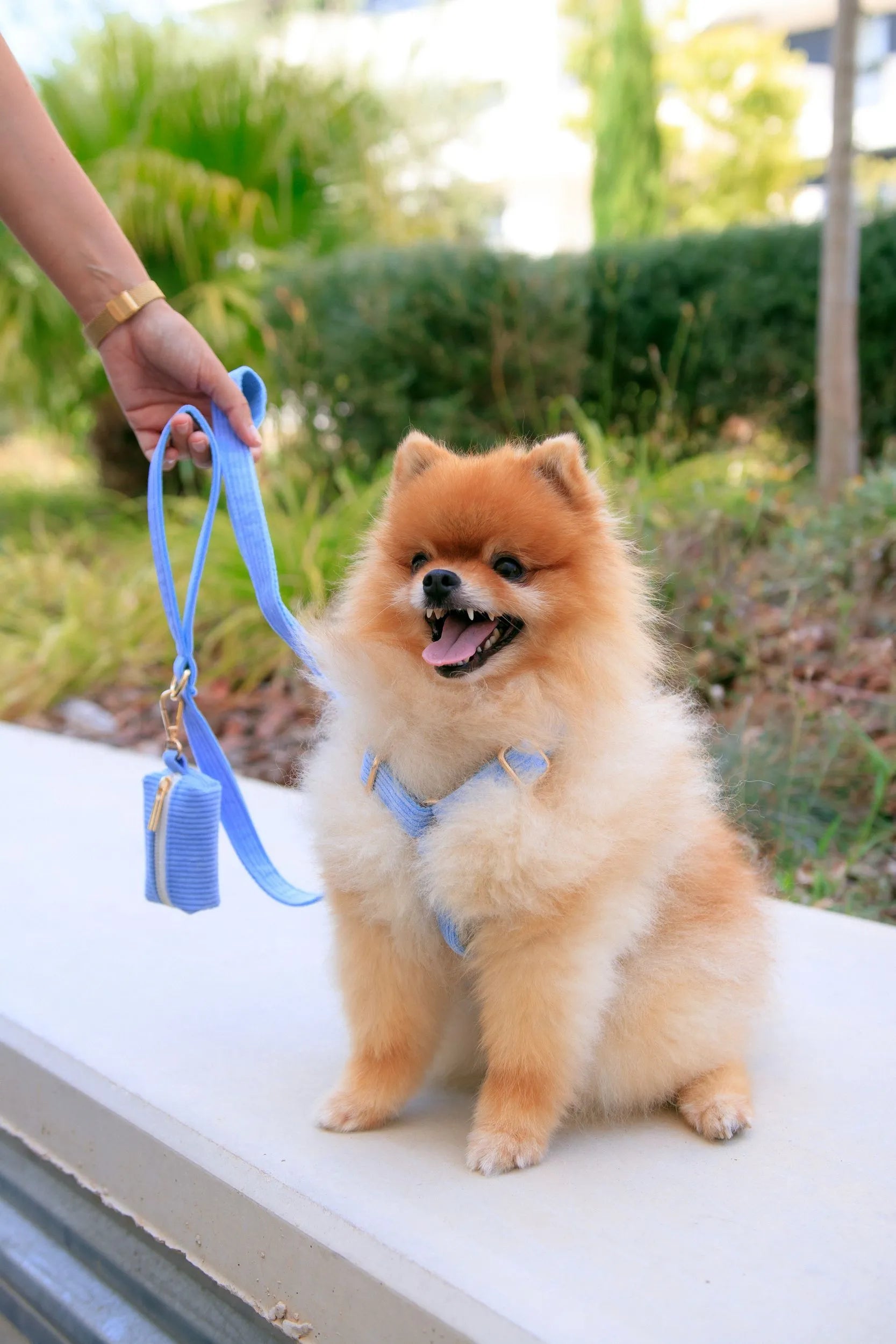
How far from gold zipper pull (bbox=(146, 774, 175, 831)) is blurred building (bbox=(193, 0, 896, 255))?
18.9ft

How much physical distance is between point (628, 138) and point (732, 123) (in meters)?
6.73

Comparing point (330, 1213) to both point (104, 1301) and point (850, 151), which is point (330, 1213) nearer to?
point (104, 1301)

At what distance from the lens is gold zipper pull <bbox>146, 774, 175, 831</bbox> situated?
183cm

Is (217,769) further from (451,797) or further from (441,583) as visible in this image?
(441,583)

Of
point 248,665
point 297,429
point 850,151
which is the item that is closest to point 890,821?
point 248,665

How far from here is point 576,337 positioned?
20.5 ft

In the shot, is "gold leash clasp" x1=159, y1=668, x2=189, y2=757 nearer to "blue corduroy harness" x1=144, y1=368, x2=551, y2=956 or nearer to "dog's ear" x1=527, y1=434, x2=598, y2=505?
"blue corduroy harness" x1=144, y1=368, x2=551, y2=956

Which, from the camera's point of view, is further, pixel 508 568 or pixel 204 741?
pixel 204 741

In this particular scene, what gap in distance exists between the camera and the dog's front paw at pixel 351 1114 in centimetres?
169

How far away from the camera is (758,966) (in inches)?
68.9

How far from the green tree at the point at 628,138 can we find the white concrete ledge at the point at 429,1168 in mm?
12562

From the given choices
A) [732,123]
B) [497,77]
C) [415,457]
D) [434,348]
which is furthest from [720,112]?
[415,457]

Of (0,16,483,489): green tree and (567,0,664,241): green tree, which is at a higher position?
(567,0,664,241): green tree

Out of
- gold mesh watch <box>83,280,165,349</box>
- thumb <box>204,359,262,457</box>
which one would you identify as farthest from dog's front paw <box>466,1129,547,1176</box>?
gold mesh watch <box>83,280,165,349</box>
